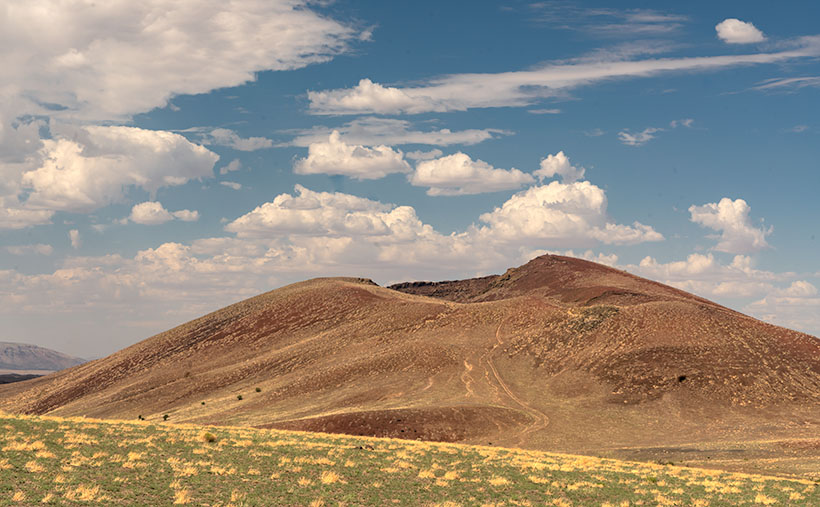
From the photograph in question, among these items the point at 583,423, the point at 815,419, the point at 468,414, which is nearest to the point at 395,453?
the point at 468,414

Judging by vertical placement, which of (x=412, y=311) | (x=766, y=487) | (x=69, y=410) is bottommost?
(x=69, y=410)

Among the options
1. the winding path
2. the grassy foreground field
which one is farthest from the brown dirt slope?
the grassy foreground field

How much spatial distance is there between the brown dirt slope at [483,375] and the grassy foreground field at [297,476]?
27086 mm

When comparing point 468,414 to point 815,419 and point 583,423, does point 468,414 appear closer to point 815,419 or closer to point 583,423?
point 583,423

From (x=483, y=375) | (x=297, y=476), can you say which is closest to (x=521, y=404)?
(x=483, y=375)

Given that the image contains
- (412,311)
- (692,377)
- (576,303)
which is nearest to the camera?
(692,377)

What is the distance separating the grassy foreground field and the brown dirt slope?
27086mm

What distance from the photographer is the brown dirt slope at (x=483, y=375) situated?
7456 cm

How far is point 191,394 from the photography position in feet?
349

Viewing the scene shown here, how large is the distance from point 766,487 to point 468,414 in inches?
1700

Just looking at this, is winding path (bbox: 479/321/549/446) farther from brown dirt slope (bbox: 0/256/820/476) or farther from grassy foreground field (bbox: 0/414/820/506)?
grassy foreground field (bbox: 0/414/820/506)

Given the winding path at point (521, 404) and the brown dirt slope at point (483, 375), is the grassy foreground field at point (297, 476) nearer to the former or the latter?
the brown dirt slope at point (483, 375)

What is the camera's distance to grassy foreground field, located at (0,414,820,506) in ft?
82.1

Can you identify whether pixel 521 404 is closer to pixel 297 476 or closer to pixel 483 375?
pixel 483 375
